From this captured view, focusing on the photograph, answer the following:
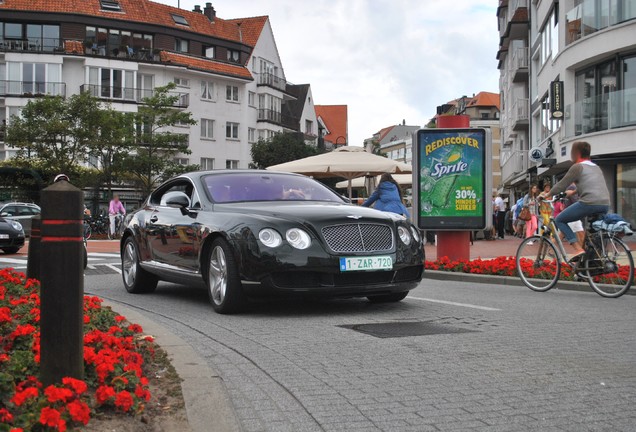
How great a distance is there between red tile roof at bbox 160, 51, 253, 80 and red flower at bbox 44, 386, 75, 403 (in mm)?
60152

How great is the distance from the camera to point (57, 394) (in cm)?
329

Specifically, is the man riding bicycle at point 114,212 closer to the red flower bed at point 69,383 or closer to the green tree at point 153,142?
the green tree at point 153,142

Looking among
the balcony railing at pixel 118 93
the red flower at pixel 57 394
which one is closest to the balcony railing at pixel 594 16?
the red flower at pixel 57 394

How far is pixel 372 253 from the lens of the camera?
762 cm

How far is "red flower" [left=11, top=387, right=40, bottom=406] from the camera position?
322cm

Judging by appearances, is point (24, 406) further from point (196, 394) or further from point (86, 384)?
point (196, 394)

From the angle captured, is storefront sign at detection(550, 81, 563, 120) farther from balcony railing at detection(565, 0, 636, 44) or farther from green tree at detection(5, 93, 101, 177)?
green tree at detection(5, 93, 101, 177)

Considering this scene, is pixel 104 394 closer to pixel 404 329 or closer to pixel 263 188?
pixel 404 329

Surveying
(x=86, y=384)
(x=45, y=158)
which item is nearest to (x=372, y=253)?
(x=86, y=384)

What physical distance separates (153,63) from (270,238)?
55855 millimetres

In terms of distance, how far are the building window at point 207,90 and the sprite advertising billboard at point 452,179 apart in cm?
5339

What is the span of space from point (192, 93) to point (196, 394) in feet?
204

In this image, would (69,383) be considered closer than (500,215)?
Yes

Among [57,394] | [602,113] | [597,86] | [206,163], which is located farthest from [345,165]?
[206,163]
